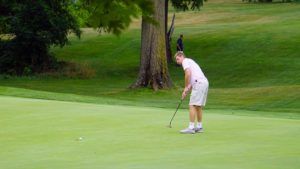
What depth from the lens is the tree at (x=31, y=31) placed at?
147 ft

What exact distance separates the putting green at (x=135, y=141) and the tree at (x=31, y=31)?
2678cm

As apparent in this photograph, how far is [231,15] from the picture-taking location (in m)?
75.8

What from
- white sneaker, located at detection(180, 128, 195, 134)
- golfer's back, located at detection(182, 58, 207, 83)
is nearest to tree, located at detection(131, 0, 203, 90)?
golfer's back, located at detection(182, 58, 207, 83)

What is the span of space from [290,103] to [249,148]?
1594 centimetres

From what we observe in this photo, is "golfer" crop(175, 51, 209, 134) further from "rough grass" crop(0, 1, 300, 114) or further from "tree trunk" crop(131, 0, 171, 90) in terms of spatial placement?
"tree trunk" crop(131, 0, 171, 90)

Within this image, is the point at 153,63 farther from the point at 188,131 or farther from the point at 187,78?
the point at 188,131

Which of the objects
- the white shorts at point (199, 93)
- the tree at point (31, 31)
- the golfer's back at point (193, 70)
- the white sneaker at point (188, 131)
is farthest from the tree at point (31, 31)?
the white sneaker at point (188, 131)

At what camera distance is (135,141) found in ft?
42.9

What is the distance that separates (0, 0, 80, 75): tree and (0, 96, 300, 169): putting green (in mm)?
26783

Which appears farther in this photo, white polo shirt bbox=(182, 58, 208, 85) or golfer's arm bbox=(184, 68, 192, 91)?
white polo shirt bbox=(182, 58, 208, 85)

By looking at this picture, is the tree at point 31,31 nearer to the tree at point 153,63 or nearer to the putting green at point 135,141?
the tree at point 153,63

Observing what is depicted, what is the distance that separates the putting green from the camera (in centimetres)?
1080

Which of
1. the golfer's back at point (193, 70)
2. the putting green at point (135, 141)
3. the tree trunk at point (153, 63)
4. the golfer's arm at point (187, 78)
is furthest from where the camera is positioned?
the tree trunk at point (153, 63)

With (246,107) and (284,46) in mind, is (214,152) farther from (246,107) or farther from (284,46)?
(284,46)
